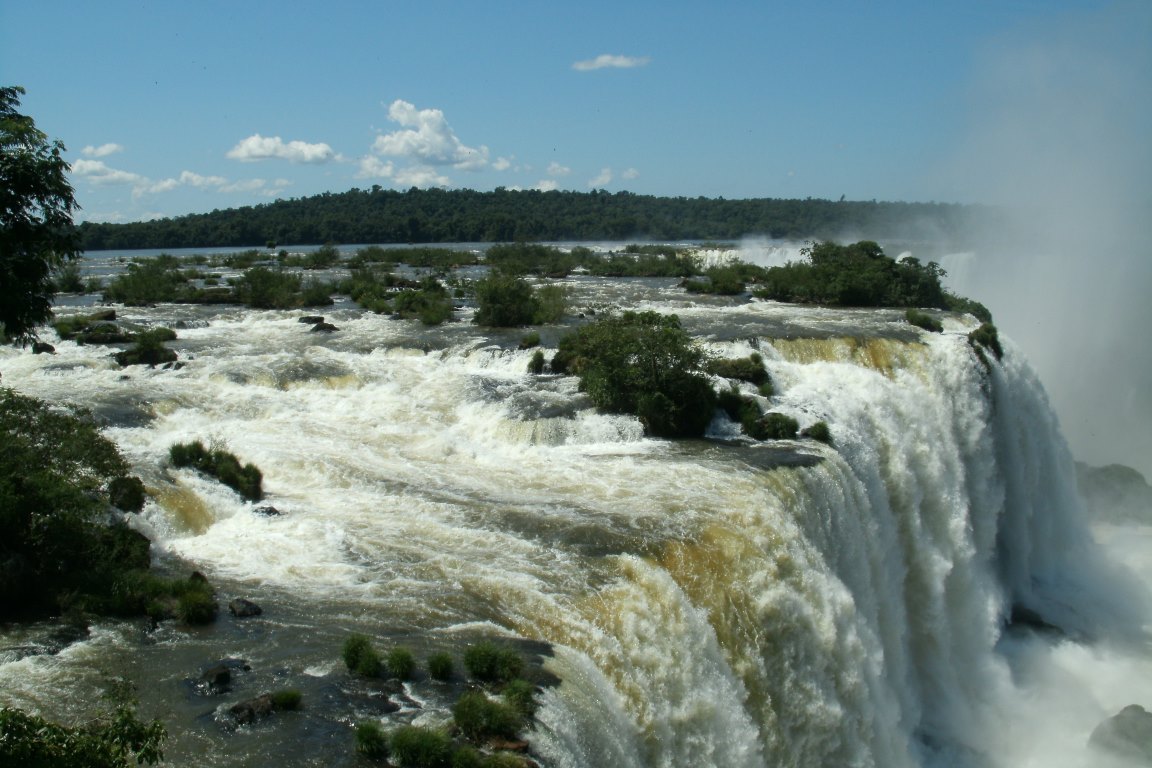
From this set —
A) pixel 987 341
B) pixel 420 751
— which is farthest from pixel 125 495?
pixel 987 341

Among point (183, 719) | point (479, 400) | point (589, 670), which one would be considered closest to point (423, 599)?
point (589, 670)

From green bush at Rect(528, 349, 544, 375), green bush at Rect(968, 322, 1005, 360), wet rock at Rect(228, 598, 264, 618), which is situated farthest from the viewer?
green bush at Rect(968, 322, 1005, 360)

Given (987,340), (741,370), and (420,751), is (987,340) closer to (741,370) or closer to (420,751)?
(741,370)

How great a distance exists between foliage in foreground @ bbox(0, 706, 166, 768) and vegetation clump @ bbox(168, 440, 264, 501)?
28.2 feet

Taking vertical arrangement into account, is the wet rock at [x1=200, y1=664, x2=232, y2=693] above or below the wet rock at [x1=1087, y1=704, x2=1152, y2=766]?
above

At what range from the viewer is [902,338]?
84.3 ft

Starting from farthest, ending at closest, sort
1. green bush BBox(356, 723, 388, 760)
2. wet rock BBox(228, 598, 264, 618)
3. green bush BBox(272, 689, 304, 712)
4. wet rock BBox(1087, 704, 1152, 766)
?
wet rock BBox(1087, 704, 1152, 766)
wet rock BBox(228, 598, 264, 618)
green bush BBox(272, 689, 304, 712)
green bush BBox(356, 723, 388, 760)

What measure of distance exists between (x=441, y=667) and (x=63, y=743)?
3770mm

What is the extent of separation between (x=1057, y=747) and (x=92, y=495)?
56.3ft

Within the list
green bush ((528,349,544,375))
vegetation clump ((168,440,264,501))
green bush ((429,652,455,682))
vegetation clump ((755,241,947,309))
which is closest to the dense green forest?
vegetation clump ((755,241,947,309))

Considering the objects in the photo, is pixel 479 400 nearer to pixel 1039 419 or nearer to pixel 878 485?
pixel 878 485

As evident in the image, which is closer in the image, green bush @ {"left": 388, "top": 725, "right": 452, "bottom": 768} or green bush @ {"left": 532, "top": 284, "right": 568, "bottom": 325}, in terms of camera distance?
green bush @ {"left": 388, "top": 725, "right": 452, "bottom": 768}

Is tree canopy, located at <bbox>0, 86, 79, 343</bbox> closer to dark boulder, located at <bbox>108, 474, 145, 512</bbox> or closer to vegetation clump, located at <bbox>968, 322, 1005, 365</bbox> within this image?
dark boulder, located at <bbox>108, 474, 145, 512</bbox>

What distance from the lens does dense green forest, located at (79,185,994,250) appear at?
90.4 m
